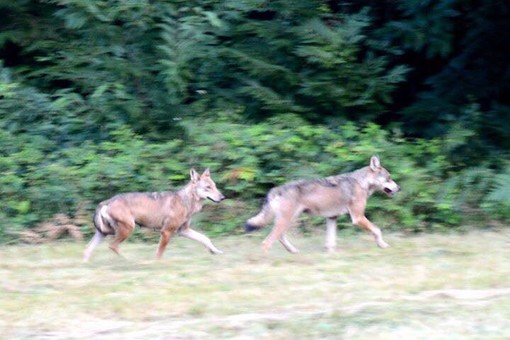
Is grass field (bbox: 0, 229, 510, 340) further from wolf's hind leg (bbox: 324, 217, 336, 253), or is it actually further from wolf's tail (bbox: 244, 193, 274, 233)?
wolf's tail (bbox: 244, 193, 274, 233)

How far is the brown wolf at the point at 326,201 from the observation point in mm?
13898

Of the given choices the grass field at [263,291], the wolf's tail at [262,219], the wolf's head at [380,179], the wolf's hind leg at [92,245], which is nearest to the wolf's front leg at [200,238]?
the grass field at [263,291]

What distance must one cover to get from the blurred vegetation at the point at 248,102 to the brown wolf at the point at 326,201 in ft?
4.70

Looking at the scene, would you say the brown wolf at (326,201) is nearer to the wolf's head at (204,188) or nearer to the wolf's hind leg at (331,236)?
the wolf's hind leg at (331,236)

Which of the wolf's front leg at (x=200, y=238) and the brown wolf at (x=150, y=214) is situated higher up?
the brown wolf at (x=150, y=214)

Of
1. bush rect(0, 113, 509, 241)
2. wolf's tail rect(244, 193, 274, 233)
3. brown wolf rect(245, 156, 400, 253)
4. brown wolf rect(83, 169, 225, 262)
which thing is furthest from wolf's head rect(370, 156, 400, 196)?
brown wolf rect(83, 169, 225, 262)

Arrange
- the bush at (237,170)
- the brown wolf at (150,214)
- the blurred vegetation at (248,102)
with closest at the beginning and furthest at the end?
1. the brown wolf at (150,214)
2. the bush at (237,170)
3. the blurred vegetation at (248,102)

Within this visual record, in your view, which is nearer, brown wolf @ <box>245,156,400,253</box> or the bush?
brown wolf @ <box>245,156,400,253</box>

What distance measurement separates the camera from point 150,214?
13.6 meters

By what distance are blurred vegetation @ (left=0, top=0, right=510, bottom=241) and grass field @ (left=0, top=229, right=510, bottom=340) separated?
1416 millimetres

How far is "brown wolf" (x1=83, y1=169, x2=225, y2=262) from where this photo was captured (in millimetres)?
13383

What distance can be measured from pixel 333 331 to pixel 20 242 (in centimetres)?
709

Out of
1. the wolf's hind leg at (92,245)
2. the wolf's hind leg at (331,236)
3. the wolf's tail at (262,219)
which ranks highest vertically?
the wolf's tail at (262,219)

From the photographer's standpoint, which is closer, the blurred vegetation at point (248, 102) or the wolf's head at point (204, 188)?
the wolf's head at point (204, 188)
